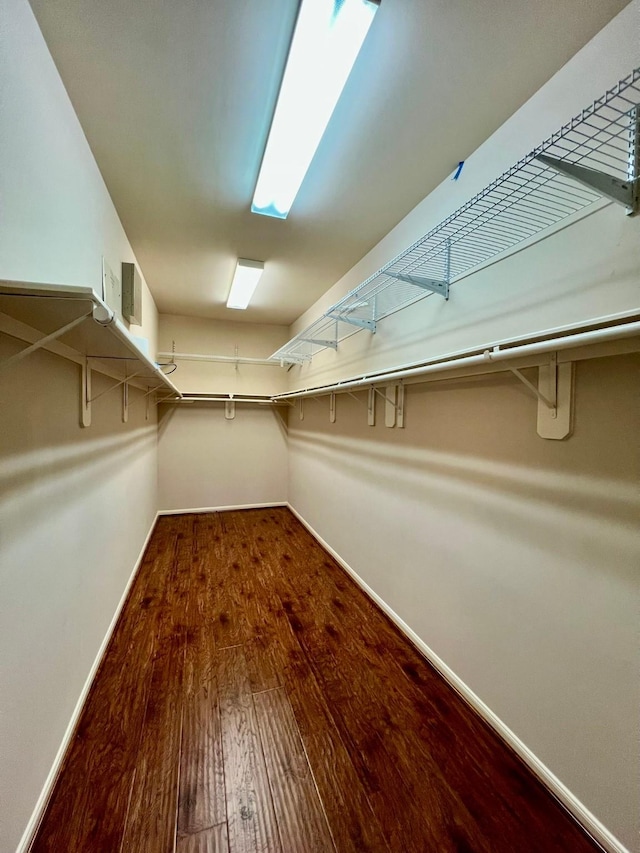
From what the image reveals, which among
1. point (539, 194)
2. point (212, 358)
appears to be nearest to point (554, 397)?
point (539, 194)

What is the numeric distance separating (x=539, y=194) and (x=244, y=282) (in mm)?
2366

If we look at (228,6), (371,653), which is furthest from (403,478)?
(228,6)

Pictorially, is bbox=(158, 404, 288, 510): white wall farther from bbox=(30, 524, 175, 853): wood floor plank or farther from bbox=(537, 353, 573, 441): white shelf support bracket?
bbox=(537, 353, 573, 441): white shelf support bracket

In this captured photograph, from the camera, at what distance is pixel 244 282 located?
293 centimetres

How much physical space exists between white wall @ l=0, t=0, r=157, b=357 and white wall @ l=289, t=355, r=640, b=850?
5.64 ft

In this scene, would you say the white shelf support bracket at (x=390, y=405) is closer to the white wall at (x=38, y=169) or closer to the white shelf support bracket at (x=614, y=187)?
the white shelf support bracket at (x=614, y=187)

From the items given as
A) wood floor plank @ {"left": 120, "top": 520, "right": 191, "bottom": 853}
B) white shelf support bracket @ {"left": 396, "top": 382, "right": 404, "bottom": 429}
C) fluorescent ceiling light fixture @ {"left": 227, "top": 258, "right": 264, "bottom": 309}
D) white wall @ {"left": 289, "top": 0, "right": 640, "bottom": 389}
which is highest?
fluorescent ceiling light fixture @ {"left": 227, "top": 258, "right": 264, "bottom": 309}

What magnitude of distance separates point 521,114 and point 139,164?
1.74 m

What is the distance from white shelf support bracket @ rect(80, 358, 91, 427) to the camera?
4.89 ft

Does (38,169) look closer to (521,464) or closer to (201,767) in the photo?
(521,464)

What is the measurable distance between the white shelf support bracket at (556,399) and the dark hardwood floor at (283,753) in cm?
127

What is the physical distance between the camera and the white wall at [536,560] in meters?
0.95

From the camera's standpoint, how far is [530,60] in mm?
1082

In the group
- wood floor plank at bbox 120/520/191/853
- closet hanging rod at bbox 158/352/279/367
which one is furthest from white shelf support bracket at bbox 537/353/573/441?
closet hanging rod at bbox 158/352/279/367
